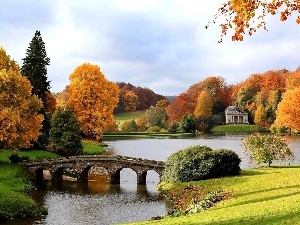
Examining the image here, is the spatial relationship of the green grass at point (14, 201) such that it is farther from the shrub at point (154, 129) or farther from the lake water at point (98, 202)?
the shrub at point (154, 129)

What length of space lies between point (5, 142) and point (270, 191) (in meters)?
31.6

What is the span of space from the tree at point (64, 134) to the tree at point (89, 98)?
37.2 feet

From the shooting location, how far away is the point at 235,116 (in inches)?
6457

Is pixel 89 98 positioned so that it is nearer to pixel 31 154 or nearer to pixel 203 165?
pixel 31 154

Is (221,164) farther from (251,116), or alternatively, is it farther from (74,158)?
(251,116)

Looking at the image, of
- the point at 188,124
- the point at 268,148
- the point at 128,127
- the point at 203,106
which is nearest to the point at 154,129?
the point at 128,127

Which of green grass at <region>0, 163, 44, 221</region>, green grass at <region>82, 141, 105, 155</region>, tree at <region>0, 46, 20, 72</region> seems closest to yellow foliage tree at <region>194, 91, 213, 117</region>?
green grass at <region>82, 141, 105, 155</region>

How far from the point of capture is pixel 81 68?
78.0 m

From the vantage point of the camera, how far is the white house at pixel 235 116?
536 ft

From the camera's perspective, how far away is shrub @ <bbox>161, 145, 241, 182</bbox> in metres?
45.1

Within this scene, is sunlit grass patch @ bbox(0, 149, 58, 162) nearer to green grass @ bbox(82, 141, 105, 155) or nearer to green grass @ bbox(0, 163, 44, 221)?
green grass @ bbox(82, 141, 105, 155)

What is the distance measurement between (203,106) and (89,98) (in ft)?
304

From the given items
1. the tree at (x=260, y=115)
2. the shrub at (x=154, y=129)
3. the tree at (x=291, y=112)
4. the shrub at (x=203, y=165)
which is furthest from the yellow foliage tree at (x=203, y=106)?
the shrub at (x=203, y=165)

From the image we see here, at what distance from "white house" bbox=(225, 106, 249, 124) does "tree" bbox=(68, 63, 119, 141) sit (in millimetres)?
92185
